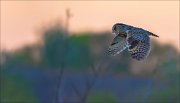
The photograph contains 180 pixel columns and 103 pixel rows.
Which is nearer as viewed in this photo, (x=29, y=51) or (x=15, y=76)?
(x=15, y=76)

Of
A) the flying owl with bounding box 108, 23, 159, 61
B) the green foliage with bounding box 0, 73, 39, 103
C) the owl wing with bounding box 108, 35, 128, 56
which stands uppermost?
the flying owl with bounding box 108, 23, 159, 61

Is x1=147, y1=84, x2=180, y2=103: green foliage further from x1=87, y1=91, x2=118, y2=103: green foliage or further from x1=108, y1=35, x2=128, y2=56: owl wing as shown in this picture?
x1=108, y1=35, x2=128, y2=56: owl wing

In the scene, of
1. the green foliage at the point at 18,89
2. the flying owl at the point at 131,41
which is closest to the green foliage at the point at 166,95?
the green foliage at the point at 18,89

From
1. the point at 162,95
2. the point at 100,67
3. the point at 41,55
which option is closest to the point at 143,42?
the point at 100,67

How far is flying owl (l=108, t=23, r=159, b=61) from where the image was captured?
1225 cm

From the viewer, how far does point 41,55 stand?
54875mm

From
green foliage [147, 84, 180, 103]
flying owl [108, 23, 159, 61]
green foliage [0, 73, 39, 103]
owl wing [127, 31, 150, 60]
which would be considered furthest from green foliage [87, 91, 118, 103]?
owl wing [127, 31, 150, 60]

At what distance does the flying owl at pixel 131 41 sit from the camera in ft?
40.2

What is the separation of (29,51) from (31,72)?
6.62 meters

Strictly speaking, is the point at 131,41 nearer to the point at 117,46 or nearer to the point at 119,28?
the point at 117,46

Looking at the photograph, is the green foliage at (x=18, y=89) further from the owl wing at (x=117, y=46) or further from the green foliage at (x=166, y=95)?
the owl wing at (x=117, y=46)

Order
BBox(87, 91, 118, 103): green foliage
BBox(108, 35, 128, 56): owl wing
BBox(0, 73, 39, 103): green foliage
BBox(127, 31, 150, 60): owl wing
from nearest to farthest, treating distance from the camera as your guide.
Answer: BBox(127, 31, 150, 60): owl wing → BBox(108, 35, 128, 56): owl wing → BBox(0, 73, 39, 103): green foliage → BBox(87, 91, 118, 103): green foliage

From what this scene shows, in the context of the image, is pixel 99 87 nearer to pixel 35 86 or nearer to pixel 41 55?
pixel 35 86

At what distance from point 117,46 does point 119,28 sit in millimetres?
250
